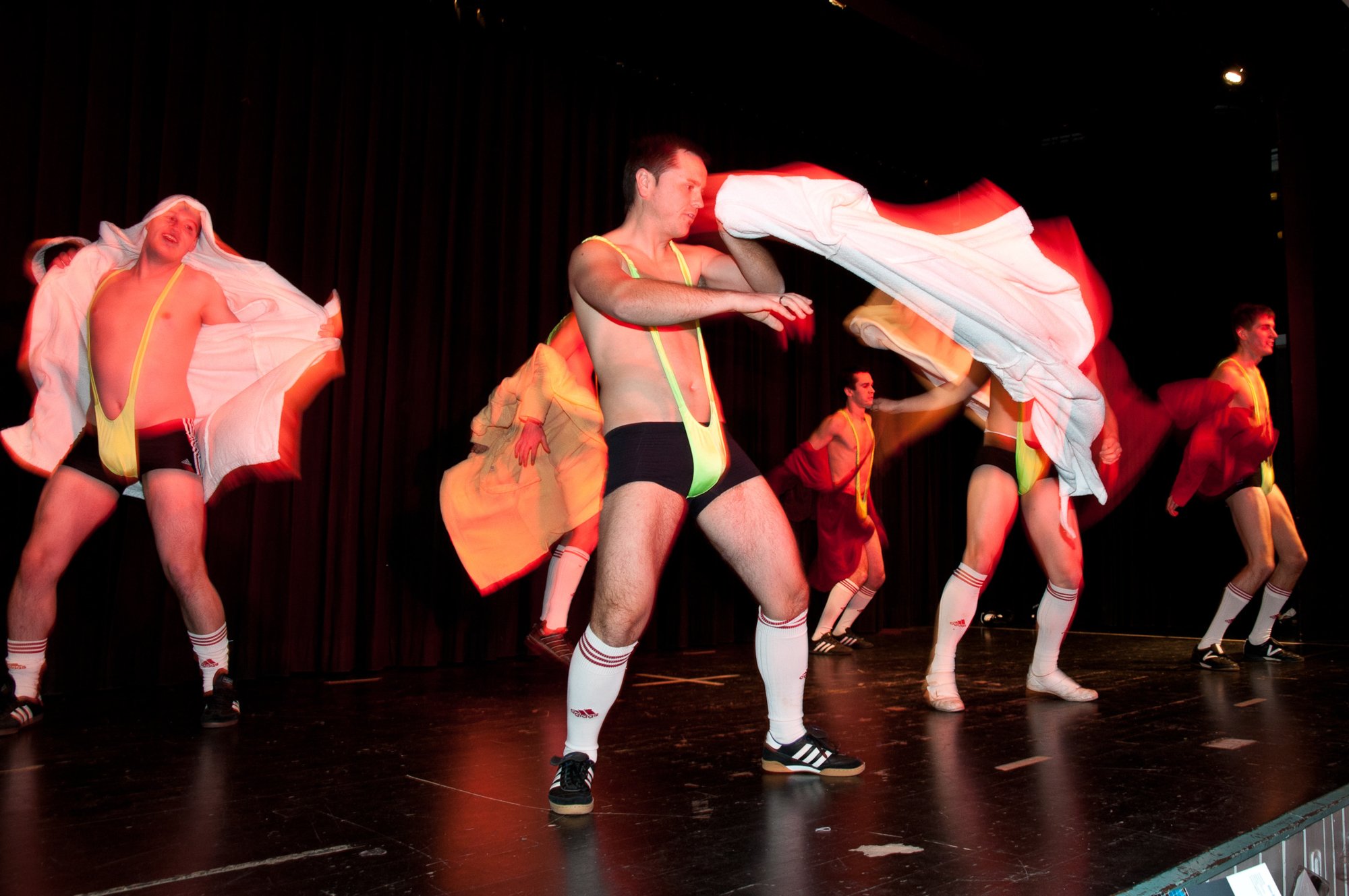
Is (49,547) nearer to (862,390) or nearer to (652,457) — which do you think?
(652,457)

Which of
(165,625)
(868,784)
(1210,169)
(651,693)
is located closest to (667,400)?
(868,784)

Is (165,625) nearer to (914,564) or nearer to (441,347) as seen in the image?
(441,347)

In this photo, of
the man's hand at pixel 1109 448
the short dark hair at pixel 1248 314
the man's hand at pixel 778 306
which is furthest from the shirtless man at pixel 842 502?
the man's hand at pixel 778 306

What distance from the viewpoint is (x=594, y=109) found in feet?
21.5

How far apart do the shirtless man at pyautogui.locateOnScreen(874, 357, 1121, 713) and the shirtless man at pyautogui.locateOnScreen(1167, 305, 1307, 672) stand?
5.37ft

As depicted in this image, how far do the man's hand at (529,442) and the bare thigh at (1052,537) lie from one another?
2069mm

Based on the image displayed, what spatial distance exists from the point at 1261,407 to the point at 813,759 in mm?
3883

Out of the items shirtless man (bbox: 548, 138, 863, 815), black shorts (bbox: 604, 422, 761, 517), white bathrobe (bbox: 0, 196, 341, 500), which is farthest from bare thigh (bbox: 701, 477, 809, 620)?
white bathrobe (bbox: 0, 196, 341, 500)

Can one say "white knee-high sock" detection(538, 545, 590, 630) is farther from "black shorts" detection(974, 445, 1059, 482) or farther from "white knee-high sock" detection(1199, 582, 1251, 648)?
"white knee-high sock" detection(1199, 582, 1251, 648)

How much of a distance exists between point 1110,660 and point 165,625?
5.04 metres

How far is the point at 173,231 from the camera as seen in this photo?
11.6ft

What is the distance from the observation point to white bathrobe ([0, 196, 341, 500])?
357 cm

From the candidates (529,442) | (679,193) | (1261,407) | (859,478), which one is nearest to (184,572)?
(529,442)

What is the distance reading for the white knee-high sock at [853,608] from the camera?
21.0 ft
